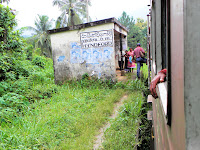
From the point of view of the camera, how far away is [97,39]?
26.0 feet

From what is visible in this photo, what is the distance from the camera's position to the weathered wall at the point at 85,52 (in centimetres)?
777

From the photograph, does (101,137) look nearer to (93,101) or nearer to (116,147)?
(116,147)

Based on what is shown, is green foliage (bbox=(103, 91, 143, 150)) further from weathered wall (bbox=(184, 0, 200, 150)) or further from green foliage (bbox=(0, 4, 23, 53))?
green foliage (bbox=(0, 4, 23, 53))

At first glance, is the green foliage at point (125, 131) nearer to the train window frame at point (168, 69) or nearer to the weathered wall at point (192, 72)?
the train window frame at point (168, 69)

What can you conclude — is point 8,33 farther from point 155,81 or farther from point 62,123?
point 155,81

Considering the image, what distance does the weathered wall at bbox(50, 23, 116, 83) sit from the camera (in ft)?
25.5

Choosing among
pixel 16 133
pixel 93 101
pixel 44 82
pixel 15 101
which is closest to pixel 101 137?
pixel 16 133

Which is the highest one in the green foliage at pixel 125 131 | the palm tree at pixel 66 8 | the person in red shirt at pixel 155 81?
the palm tree at pixel 66 8

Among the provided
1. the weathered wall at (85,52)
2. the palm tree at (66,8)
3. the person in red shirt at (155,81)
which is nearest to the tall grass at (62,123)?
the weathered wall at (85,52)

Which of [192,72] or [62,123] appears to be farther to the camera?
[62,123]

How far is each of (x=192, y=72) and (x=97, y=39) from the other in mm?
7383

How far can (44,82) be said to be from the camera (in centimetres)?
906

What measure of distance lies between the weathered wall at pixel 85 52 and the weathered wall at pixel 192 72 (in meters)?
7.05

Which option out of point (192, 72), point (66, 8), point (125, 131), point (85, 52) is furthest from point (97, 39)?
point (66, 8)
